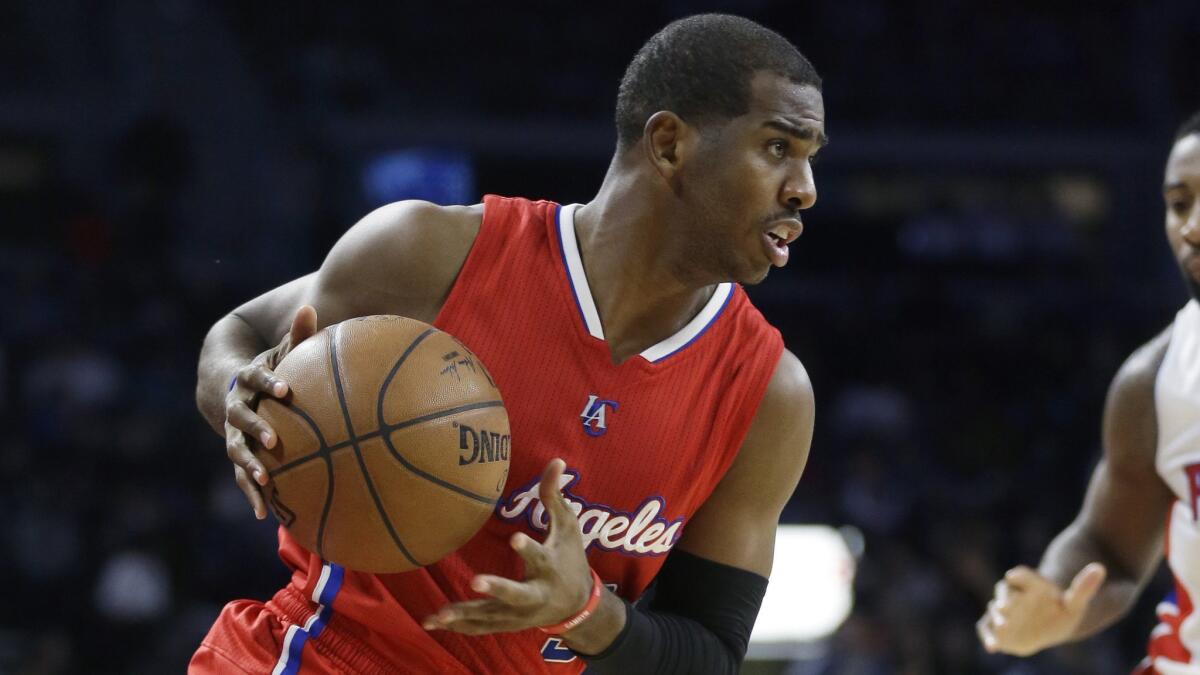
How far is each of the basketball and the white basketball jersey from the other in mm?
1926

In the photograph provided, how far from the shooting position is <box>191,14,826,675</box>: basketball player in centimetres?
284

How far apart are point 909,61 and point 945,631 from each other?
23.8 feet

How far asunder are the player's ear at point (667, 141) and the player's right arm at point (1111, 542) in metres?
1.45

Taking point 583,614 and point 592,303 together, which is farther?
point 592,303

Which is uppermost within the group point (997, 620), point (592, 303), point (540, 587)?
point (592, 303)

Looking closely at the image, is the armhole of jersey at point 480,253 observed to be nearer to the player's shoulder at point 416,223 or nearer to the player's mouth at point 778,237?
the player's shoulder at point 416,223

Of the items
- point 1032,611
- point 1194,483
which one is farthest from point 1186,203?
point 1032,611

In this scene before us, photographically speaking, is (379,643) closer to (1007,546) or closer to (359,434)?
(359,434)

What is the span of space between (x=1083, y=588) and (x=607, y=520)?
135 cm

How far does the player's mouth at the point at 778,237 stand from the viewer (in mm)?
2844

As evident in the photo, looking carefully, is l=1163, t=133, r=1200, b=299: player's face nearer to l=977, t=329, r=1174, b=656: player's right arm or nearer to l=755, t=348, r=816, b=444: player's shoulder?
l=977, t=329, r=1174, b=656: player's right arm

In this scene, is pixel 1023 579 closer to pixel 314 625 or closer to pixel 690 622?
pixel 690 622

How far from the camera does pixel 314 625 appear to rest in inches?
114

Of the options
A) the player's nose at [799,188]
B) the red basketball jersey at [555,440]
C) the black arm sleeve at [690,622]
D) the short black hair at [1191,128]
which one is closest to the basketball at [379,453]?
the red basketball jersey at [555,440]
